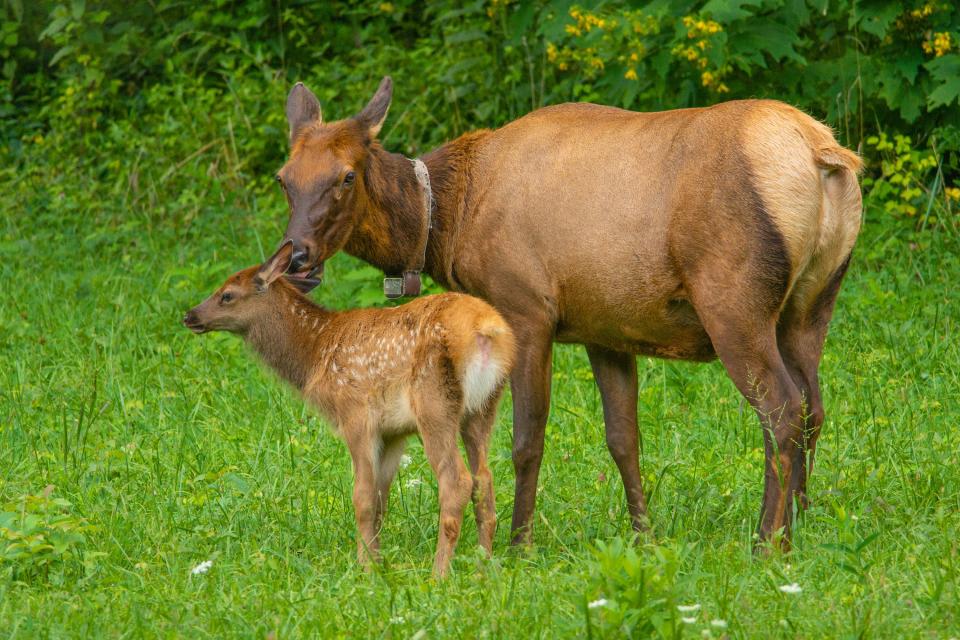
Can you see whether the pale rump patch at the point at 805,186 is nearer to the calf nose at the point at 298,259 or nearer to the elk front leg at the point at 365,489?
the elk front leg at the point at 365,489

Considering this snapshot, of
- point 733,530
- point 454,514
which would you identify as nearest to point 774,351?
point 733,530

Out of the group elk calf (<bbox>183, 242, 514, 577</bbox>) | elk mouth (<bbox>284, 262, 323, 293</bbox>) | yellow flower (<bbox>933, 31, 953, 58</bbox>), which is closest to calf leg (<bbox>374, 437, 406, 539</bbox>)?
elk calf (<bbox>183, 242, 514, 577</bbox>)

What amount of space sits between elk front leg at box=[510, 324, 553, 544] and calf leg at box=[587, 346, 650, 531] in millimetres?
340

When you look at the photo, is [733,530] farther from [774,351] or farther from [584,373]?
[584,373]

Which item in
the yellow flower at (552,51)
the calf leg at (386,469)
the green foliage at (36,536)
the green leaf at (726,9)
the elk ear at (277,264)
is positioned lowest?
the calf leg at (386,469)

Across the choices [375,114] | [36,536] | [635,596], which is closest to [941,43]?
[375,114]

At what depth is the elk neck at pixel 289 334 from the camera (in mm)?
5785

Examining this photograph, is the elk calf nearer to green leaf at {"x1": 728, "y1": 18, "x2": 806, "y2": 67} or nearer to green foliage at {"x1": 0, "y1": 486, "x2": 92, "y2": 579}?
green foliage at {"x1": 0, "y1": 486, "x2": 92, "y2": 579}

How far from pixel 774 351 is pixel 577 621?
1724 mm

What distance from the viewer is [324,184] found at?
5828 millimetres

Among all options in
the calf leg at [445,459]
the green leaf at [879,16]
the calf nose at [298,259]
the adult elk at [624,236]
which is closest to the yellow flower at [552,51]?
the green leaf at [879,16]

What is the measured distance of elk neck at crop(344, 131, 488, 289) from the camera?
19.9 feet

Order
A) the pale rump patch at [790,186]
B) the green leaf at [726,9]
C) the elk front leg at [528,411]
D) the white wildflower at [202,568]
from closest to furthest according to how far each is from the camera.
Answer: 1. the white wildflower at [202,568]
2. the pale rump patch at [790,186]
3. the elk front leg at [528,411]
4. the green leaf at [726,9]

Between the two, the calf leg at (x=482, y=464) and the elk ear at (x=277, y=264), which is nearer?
the calf leg at (x=482, y=464)
